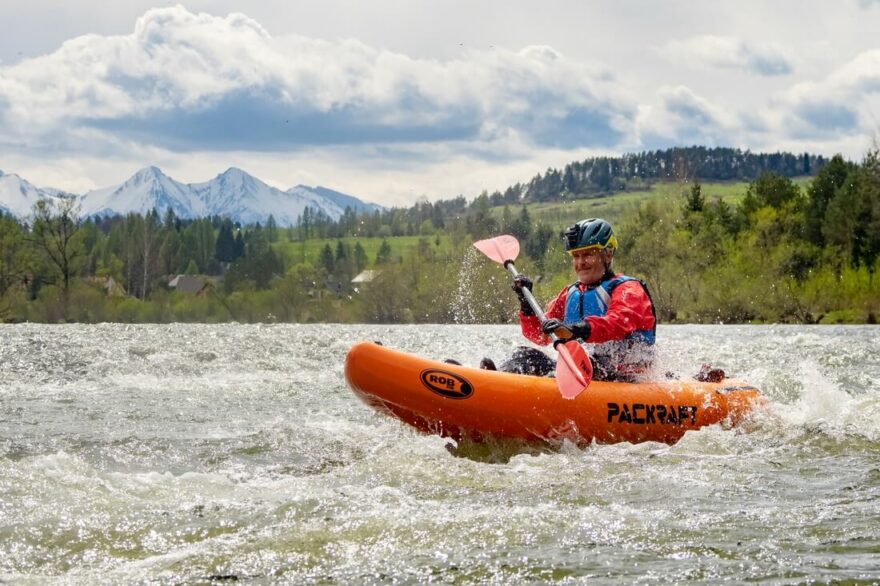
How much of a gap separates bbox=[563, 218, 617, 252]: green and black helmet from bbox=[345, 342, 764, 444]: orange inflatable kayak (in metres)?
1.08

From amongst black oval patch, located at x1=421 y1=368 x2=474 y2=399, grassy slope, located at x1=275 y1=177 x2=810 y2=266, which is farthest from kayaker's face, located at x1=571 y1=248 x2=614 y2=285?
grassy slope, located at x1=275 y1=177 x2=810 y2=266

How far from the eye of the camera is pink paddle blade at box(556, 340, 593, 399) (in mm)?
6395

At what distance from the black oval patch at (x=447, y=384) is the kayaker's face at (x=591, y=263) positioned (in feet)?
4.43

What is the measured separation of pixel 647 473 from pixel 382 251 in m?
98.7

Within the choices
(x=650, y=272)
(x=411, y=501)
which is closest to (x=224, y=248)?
(x=650, y=272)

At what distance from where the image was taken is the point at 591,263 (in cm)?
721

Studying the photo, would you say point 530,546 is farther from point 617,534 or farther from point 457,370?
point 457,370

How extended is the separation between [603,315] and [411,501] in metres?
2.69

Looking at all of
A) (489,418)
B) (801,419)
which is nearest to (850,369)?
(801,419)

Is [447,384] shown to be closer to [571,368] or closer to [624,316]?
[571,368]

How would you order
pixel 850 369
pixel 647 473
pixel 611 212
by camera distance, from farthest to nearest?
1. pixel 611 212
2. pixel 850 369
3. pixel 647 473

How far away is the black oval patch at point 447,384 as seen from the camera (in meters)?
6.55

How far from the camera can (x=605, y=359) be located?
7070 mm

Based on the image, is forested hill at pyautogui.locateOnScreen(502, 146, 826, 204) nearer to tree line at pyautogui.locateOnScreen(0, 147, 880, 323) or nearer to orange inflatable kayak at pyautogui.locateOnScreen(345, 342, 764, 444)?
tree line at pyautogui.locateOnScreen(0, 147, 880, 323)
